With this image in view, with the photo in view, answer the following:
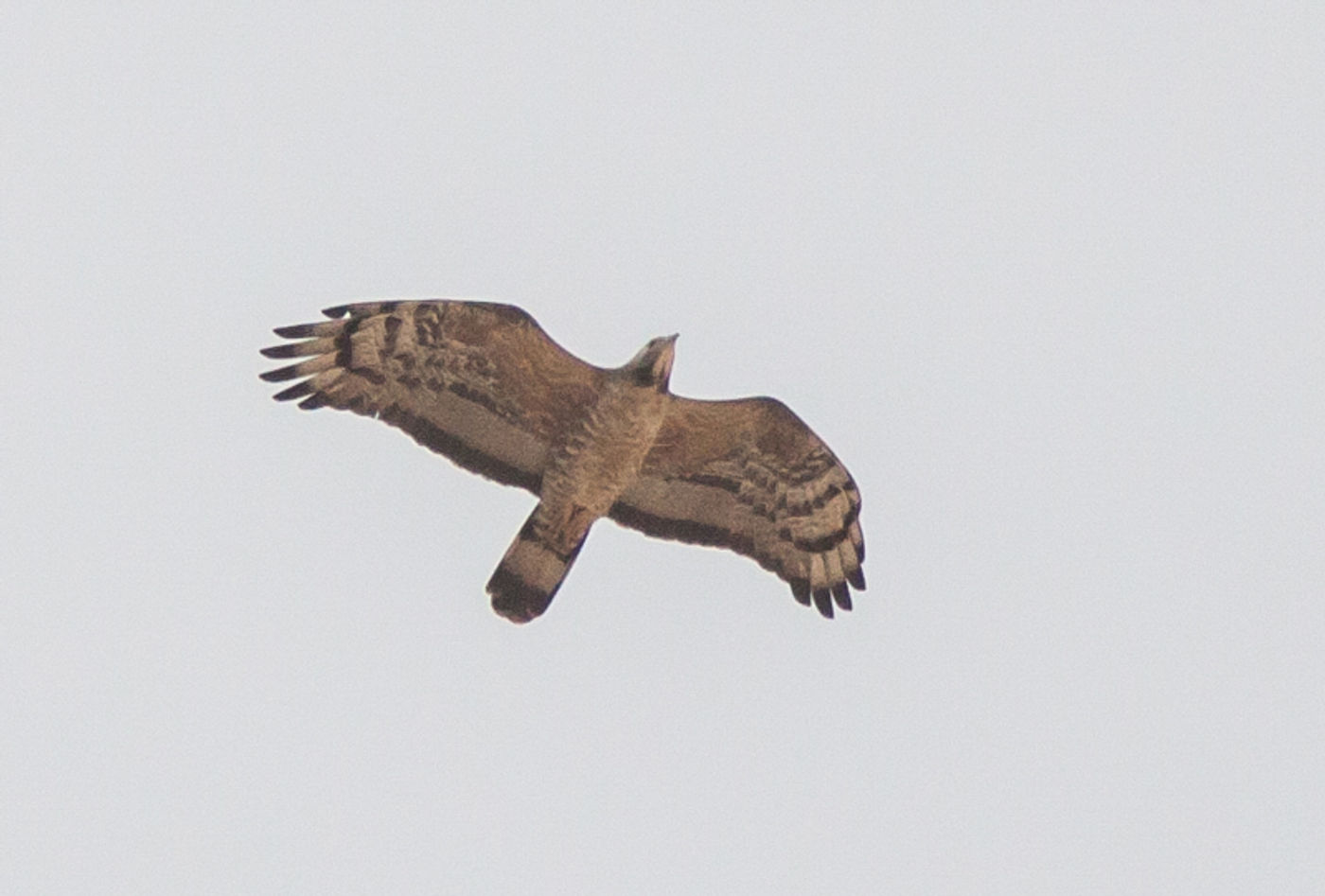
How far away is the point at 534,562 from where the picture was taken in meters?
17.1

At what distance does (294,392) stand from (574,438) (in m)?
1.85

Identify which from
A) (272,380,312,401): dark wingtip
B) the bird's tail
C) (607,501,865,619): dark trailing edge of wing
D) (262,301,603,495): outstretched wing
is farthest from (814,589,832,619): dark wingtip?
(272,380,312,401): dark wingtip

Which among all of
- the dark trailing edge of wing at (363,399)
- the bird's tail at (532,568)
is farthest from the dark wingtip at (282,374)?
the bird's tail at (532,568)

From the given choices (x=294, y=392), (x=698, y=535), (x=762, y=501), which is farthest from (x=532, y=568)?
(x=294, y=392)

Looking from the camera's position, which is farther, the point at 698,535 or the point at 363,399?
the point at 698,535

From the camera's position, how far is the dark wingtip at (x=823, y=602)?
17.5m

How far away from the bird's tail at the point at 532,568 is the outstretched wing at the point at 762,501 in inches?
21.2

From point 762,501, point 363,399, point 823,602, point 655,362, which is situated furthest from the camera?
point 823,602

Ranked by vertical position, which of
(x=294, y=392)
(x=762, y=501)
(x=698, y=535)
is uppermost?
(x=762, y=501)

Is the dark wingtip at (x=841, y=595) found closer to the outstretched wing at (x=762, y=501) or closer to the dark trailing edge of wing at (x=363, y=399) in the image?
the outstretched wing at (x=762, y=501)

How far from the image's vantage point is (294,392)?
16719 mm

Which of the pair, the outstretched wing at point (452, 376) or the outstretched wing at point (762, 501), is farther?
the outstretched wing at point (762, 501)

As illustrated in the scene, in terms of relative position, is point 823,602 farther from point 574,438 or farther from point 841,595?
point 574,438

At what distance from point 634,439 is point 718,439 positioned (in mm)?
690
